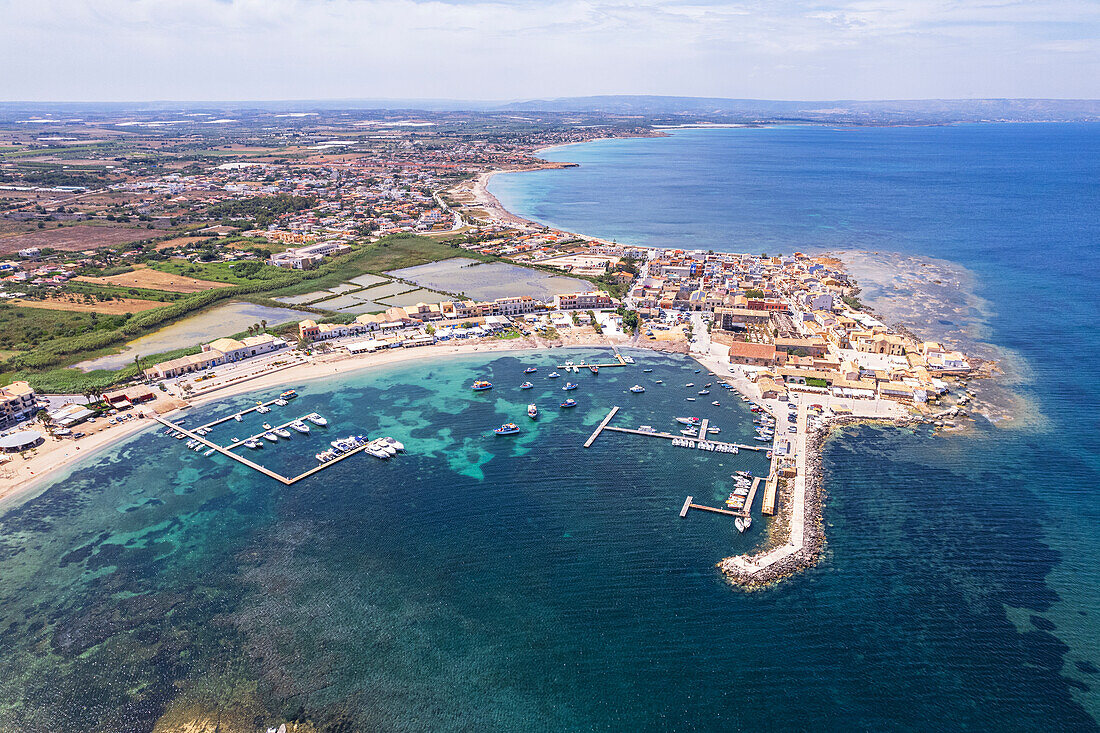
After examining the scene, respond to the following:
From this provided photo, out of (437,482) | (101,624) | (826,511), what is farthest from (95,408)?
(826,511)

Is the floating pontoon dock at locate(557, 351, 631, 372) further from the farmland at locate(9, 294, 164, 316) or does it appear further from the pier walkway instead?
the farmland at locate(9, 294, 164, 316)

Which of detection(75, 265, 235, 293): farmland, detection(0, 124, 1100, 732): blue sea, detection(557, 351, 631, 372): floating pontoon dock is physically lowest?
detection(0, 124, 1100, 732): blue sea

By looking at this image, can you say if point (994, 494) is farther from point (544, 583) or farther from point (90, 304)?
point (90, 304)

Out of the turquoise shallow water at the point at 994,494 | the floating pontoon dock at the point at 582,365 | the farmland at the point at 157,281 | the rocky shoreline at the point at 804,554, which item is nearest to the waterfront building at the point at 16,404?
the farmland at the point at 157,281

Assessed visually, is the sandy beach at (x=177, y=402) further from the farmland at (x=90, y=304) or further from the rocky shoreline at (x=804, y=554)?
the farmland at (x=90, y=304)

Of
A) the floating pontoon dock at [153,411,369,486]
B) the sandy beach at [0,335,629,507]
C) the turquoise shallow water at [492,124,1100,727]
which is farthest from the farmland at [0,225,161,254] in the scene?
the turquoise shallow water at [492,124,1100,727]

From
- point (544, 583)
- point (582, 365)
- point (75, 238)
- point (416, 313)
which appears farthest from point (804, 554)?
point (75, 238)
